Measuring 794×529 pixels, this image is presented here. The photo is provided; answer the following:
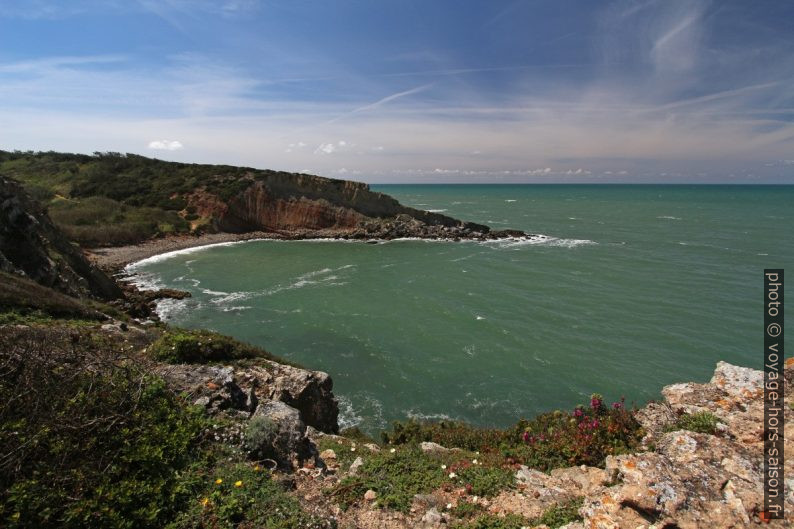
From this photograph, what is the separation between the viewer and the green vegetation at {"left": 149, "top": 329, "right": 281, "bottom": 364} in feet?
34.7

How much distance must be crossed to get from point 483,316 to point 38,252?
82.2ft

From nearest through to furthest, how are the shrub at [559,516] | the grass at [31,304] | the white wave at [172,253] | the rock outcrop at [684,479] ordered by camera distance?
1. the rock outcrop at [684,479]
2. the shrub at [559,516]
3. the grass at [31,304]
4. the white wave at [172,253]

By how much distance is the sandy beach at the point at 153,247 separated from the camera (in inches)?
1602

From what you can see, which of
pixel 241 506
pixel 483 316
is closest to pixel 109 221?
pixel 483 316

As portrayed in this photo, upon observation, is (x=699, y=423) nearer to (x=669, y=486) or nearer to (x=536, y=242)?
(x=669, y=486)

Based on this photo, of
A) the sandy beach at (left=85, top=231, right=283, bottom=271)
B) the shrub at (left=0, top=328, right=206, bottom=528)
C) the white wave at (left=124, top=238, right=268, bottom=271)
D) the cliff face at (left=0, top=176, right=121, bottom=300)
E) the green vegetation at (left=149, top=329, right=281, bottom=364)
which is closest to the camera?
the shrub at (left=0, top=328, right=206, bottom=528)

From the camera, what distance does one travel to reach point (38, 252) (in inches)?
790

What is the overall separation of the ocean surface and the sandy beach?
7.08 ft

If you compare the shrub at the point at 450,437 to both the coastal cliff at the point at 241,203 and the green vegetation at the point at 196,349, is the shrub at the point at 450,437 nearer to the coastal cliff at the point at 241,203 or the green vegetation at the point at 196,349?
the green vegetation at the point at 196,349

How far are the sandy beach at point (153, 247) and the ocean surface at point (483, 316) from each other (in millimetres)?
2157

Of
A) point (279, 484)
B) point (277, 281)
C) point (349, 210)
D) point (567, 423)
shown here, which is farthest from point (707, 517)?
point (349, 210)

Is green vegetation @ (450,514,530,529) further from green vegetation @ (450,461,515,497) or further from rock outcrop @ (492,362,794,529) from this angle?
green vegetation @ (450,461,515,497)

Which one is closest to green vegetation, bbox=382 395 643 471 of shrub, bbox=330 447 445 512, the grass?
shrub, bbox=330 447 445 512

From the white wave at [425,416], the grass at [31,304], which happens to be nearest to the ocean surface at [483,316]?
the white wave at [425,416]
